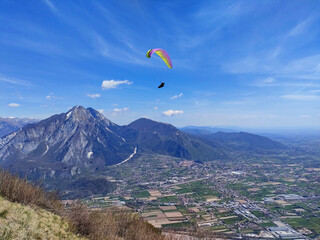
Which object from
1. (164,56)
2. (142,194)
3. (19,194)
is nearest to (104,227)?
(19,194)

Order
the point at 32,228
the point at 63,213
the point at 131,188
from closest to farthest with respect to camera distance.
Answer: the point at 32,228 < the point at 63,213 < the point at 131,188

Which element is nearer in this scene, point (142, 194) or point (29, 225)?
point (29, 225)

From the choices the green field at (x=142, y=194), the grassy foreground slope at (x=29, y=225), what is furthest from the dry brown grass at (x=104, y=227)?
the green field at (x=142, y=194)

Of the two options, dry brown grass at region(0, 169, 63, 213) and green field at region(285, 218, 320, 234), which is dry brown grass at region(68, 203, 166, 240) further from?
green field at region(285, 218, 320, 234)

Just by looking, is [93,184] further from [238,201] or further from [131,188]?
[238,201]

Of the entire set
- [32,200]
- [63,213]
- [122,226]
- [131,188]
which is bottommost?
[131,188]

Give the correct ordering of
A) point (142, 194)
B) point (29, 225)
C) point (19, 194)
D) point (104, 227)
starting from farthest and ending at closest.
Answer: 1. point (142, 194)
2. point (104, 227)
3. point (19, 194)
4. point (29, 225)

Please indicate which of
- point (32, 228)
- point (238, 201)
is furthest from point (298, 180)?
point (32, 228)

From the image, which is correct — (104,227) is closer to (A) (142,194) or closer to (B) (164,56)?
(B) (164,56)
